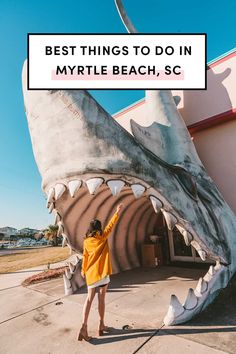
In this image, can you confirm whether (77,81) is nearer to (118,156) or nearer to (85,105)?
(85,105)

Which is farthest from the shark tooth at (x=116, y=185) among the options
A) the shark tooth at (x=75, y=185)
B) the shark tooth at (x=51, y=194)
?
the shark tooth at (x=51, y=194)

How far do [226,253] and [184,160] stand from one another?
205 centimetres

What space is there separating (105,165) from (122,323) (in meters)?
2.54

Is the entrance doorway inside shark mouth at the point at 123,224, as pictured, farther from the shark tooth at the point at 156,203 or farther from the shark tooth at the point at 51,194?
the shark tooth at the point at 51,194

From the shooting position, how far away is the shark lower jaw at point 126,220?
3.85m

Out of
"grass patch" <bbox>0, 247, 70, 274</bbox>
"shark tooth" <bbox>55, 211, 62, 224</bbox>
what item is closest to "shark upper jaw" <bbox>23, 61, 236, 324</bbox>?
"shark tooth" <bbox>55, 211, 62, 224</bbox>

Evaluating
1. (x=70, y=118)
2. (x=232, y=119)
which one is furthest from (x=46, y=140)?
(x=232, y=119)

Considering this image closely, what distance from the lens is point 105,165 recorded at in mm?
3715

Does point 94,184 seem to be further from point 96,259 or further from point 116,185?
point 96,259

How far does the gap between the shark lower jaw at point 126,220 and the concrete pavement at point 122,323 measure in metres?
0.34

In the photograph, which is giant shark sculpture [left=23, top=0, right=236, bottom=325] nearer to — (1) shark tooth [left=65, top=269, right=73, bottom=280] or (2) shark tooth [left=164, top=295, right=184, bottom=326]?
(2) shark tooth [left=164, top=295, right=184, bottom=326]

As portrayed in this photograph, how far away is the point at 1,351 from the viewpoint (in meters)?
3.62

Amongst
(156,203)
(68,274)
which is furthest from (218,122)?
(68,274)

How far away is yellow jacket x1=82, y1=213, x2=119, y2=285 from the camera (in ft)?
12.2
